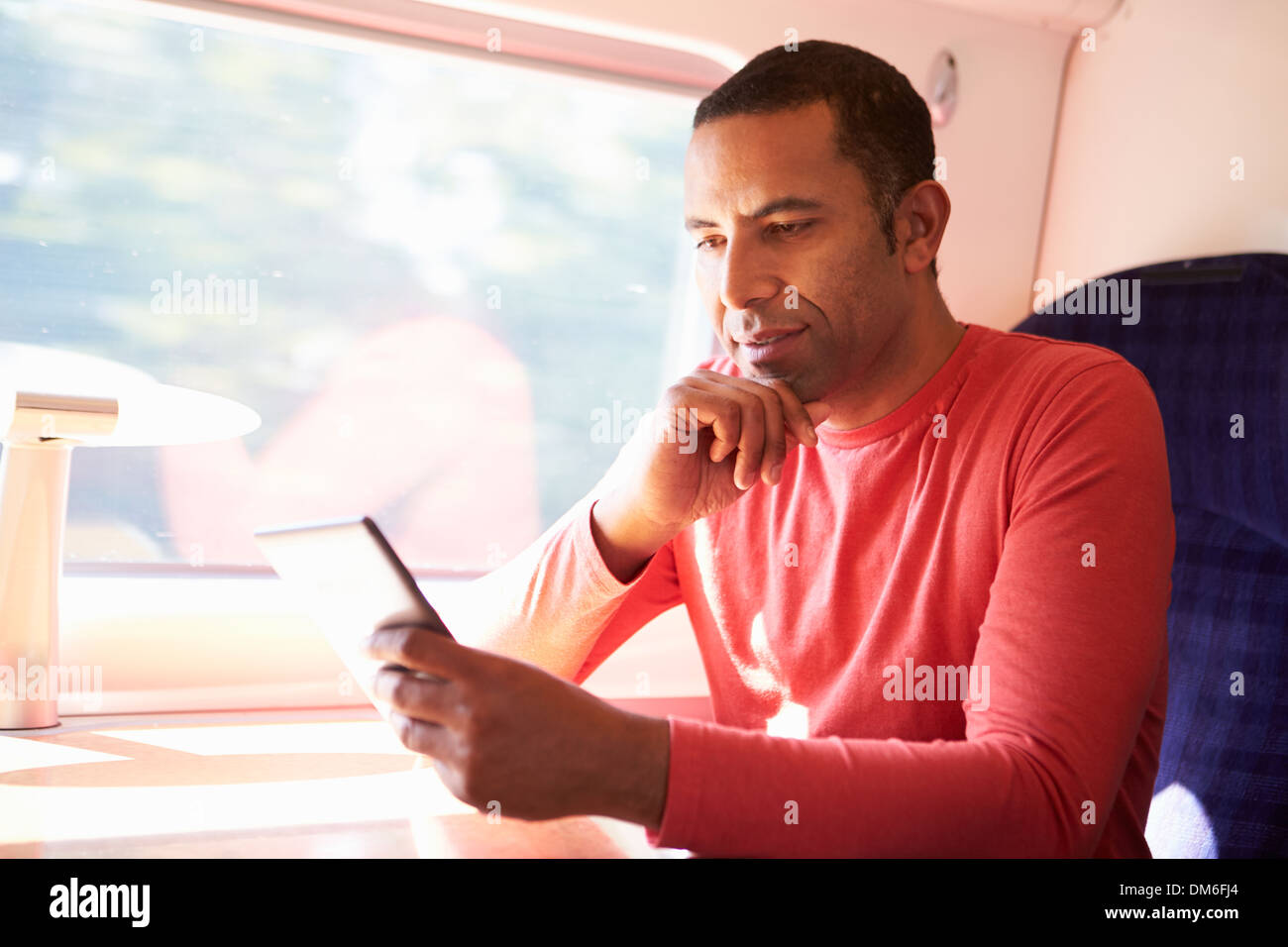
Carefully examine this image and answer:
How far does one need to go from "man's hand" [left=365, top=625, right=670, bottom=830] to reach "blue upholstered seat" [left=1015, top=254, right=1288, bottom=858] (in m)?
0.89

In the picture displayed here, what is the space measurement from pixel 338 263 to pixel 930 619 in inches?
46.6

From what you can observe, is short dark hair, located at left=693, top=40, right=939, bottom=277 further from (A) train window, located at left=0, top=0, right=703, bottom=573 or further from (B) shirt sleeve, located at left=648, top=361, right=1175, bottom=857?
(A) train window, located at left=0, top=0, right=703, bottom=573

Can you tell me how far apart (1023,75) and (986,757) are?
167 cm

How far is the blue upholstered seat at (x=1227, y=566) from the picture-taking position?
1.32 m

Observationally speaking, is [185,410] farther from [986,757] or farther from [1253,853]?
[1253,853]

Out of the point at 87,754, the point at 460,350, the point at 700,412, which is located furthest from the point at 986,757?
the point at 460,350

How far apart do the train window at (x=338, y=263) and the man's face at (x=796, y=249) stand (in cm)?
68

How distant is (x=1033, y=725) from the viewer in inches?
34.9

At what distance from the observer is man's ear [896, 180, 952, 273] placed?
1.31 m

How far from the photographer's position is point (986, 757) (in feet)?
2.77

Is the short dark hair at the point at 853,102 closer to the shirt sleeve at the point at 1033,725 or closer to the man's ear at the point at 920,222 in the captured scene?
the man's ear at the point at 920,222

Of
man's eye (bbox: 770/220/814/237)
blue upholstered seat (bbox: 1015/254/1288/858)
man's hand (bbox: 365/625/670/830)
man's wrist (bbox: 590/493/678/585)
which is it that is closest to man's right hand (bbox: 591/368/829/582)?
man's wrist (bbox: 590/493/678/585)

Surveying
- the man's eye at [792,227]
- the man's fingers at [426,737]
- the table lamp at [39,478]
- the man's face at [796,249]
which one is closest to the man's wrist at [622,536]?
the man's face at [796,249]

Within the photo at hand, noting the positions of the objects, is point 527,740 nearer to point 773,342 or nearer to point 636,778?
point 636,778
